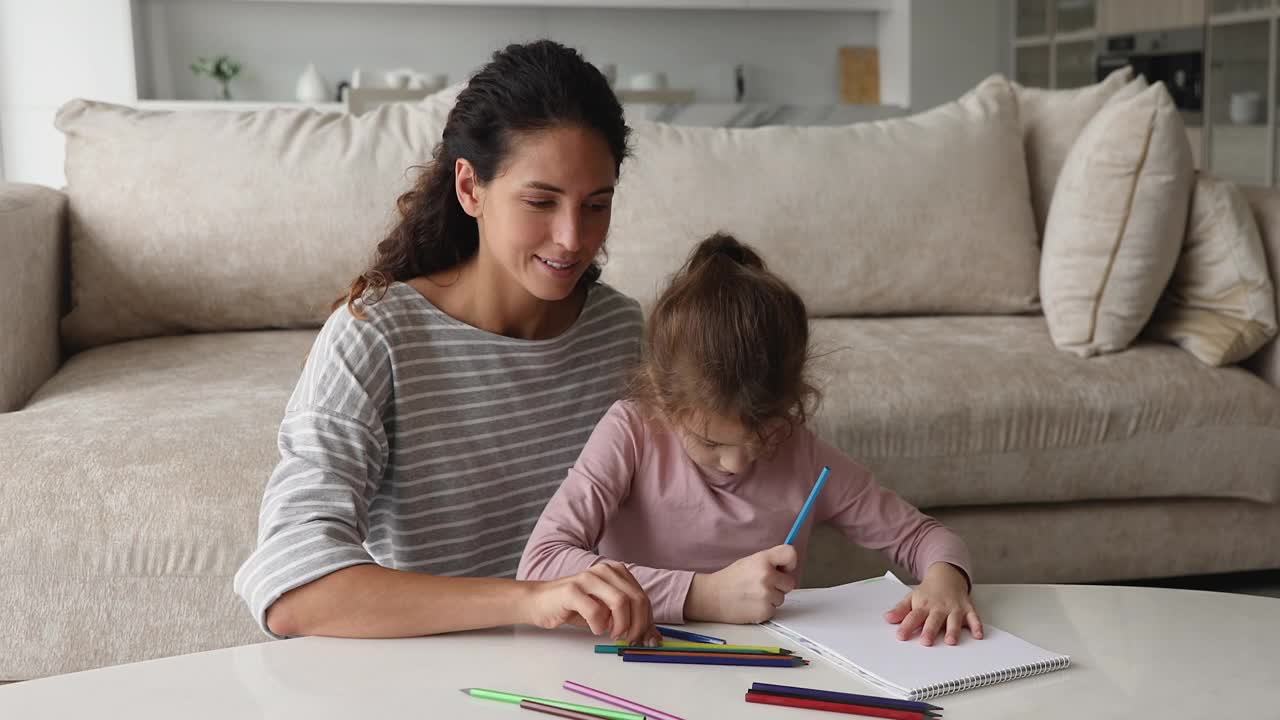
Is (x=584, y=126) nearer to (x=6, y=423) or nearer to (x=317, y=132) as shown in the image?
(x=6, y=423)

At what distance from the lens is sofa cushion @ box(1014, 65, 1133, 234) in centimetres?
258

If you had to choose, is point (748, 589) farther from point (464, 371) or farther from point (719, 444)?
point (464, 371)

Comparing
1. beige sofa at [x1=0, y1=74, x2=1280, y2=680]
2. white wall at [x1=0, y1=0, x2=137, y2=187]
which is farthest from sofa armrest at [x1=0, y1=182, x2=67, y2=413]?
Answer: white wall at [x1=0, y1=0, x2=137, y2=187]

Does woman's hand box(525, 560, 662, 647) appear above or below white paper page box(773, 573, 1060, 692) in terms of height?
above

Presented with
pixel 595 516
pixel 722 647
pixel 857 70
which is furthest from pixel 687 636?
pixel 857 70

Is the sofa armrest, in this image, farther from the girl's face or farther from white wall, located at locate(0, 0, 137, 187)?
white wall, located at locate(0, 0, 137, 187)

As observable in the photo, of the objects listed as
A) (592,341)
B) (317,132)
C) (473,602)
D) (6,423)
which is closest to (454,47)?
(317,132)

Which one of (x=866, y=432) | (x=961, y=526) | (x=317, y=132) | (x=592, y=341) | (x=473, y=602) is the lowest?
(x=961, y=526)

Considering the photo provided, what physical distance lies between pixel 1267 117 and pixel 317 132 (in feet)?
12.4

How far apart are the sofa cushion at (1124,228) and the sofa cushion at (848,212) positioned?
238mm

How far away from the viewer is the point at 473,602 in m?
0.95

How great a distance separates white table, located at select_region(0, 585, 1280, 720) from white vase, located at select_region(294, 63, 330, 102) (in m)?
4.42

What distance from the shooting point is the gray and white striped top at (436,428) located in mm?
1121

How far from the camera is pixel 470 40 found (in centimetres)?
531
